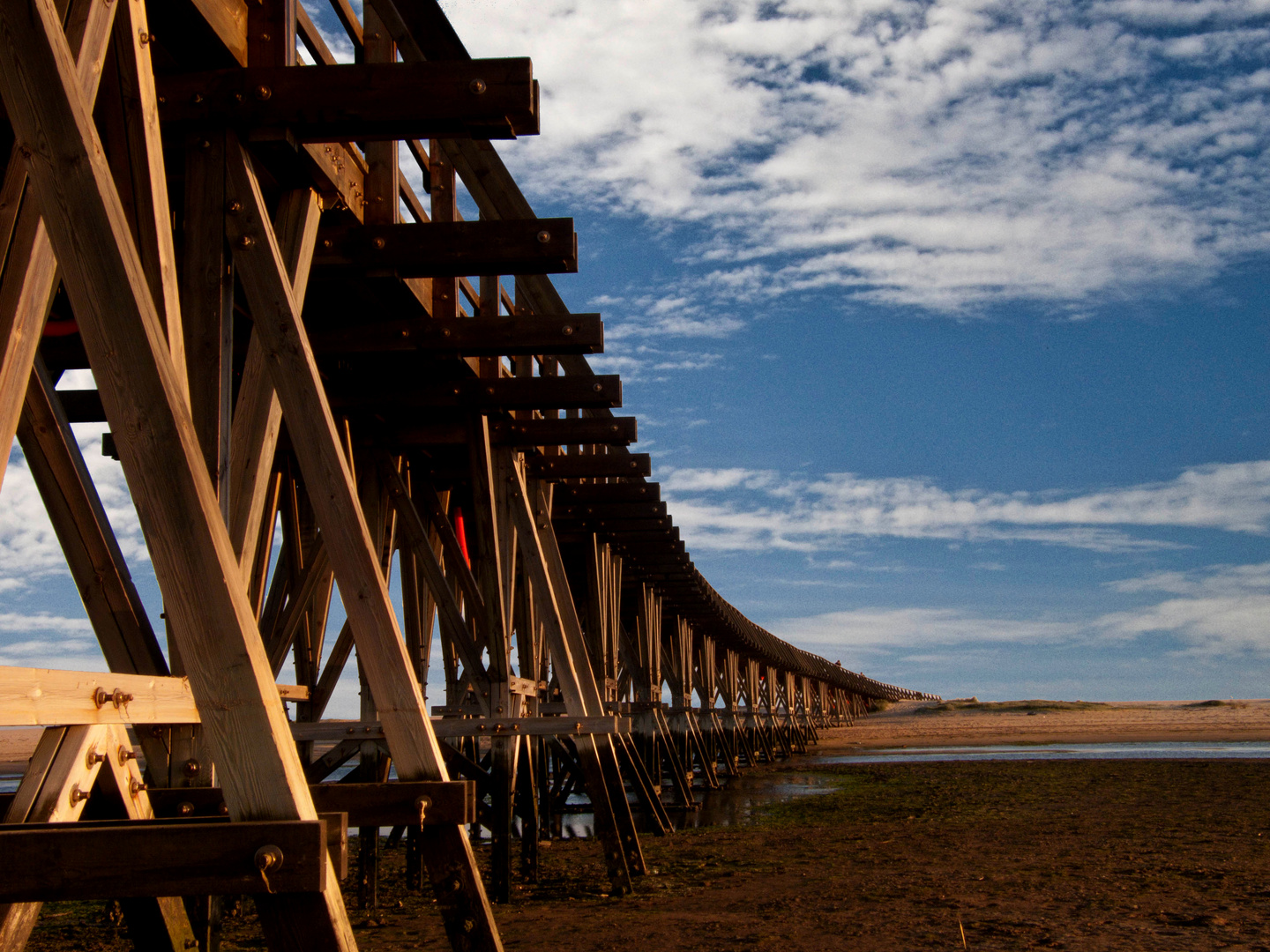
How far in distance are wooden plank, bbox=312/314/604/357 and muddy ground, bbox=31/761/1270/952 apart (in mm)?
3405

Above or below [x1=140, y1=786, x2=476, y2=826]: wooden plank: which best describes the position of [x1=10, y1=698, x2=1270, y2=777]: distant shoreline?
below

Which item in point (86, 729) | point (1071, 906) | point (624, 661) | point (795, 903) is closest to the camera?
point (86, 729)

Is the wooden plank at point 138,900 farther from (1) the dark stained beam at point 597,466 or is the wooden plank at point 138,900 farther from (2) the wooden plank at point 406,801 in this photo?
(1) the dark stained beam at point 597,466

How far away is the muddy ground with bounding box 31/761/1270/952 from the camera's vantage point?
6.39 m

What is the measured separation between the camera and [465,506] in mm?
12203

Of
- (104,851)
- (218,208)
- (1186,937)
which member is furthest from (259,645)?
(1186,937)

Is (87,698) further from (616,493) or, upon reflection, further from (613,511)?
(613,511)

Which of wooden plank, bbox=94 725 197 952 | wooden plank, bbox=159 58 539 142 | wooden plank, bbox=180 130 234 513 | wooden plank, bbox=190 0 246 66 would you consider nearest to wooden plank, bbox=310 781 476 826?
wooden plank, bbox=94 725 197 952

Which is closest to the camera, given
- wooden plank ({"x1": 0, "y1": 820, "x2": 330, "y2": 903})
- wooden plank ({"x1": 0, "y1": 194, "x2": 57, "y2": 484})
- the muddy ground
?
wooden plank ({"x1": 0, "y1": 820, "x2": 330, "y2": 903})

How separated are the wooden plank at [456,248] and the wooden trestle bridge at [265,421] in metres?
0.02

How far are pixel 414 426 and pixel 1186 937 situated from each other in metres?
6.08

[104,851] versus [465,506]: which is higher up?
[465,506]

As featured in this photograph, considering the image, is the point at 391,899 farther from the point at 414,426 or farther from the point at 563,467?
the point at 563,467

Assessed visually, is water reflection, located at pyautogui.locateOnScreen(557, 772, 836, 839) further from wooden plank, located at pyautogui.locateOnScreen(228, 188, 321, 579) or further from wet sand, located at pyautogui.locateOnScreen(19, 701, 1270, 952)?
wooden plank, located at pyautogui.locateOnScreen(228, 188, 321, 579)
